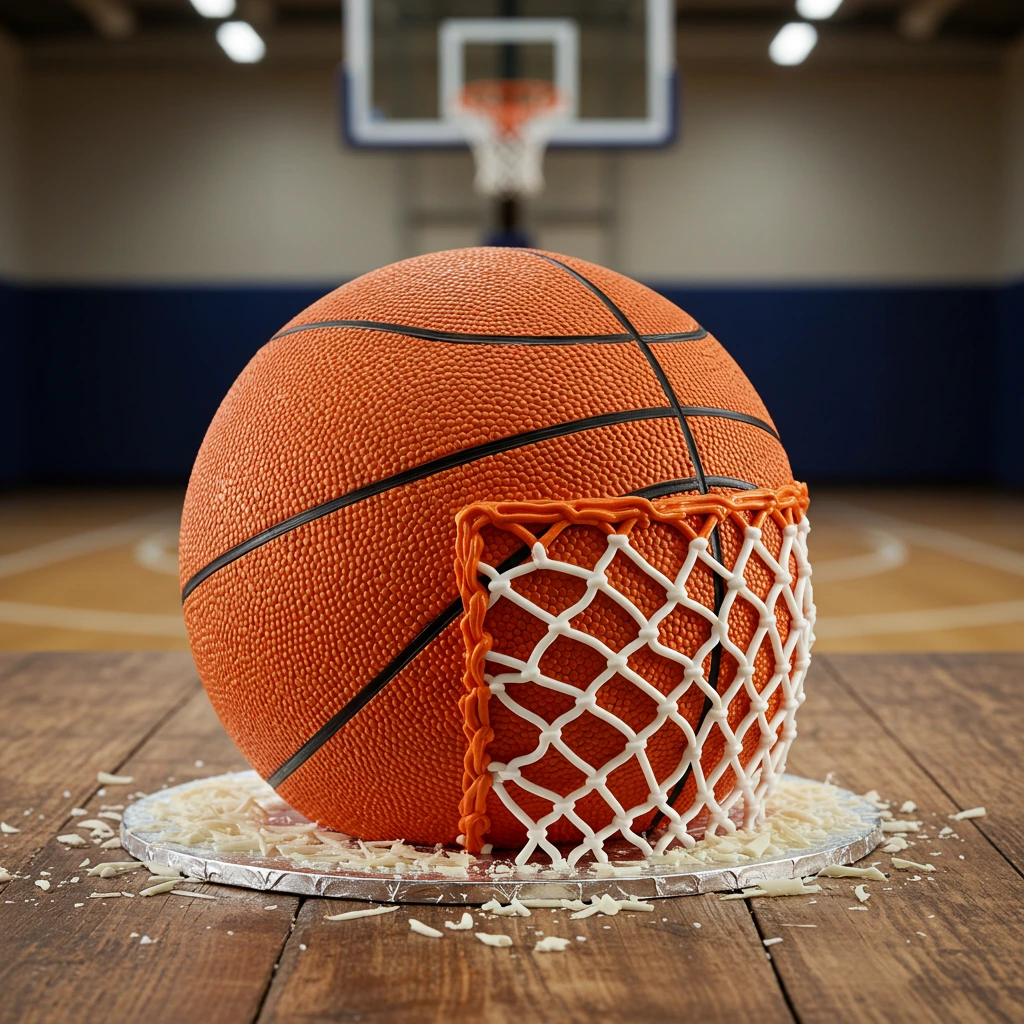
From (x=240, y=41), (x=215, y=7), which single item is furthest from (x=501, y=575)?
Result: (x=240, y=41)

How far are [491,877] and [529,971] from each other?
0.24 m

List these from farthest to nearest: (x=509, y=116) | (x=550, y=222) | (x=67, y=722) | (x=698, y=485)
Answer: (x=550, y=222), (x=509, y=116), (x=67, y=722), (x=698, y=485)

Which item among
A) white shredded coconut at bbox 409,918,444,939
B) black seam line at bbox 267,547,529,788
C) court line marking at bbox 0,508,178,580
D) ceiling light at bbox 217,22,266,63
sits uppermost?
ceiling light at bbox 217,22,266,63

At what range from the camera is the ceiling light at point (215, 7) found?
11.6m

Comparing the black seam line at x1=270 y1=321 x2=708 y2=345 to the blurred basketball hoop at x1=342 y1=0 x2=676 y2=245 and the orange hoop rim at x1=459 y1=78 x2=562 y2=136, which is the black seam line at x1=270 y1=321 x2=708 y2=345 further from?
the orange hoop rim at x1=459 y1=78 x2=562 y2=136

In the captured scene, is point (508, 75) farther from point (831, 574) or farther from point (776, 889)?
point (776, 889)

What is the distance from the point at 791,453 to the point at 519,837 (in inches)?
476

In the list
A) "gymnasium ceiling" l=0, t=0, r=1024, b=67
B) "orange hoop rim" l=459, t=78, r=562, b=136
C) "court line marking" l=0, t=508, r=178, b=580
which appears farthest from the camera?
"gymnasium ceiling" l=0, t=0, r=1024, b=67

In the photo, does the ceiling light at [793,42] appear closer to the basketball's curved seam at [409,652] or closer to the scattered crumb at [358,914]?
the basketball's curved seam at [409,652]

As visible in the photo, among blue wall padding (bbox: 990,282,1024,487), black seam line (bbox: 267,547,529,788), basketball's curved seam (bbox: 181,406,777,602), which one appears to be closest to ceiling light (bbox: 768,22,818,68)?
blue wall padding (bbox: 990,282,1024,487)

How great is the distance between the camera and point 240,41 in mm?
12273

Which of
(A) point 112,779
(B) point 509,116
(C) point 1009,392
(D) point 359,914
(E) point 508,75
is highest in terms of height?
(E) point 508,75

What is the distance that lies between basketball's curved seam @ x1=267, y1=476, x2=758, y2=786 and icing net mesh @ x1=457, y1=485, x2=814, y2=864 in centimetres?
3

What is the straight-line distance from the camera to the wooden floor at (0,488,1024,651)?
485 cm
